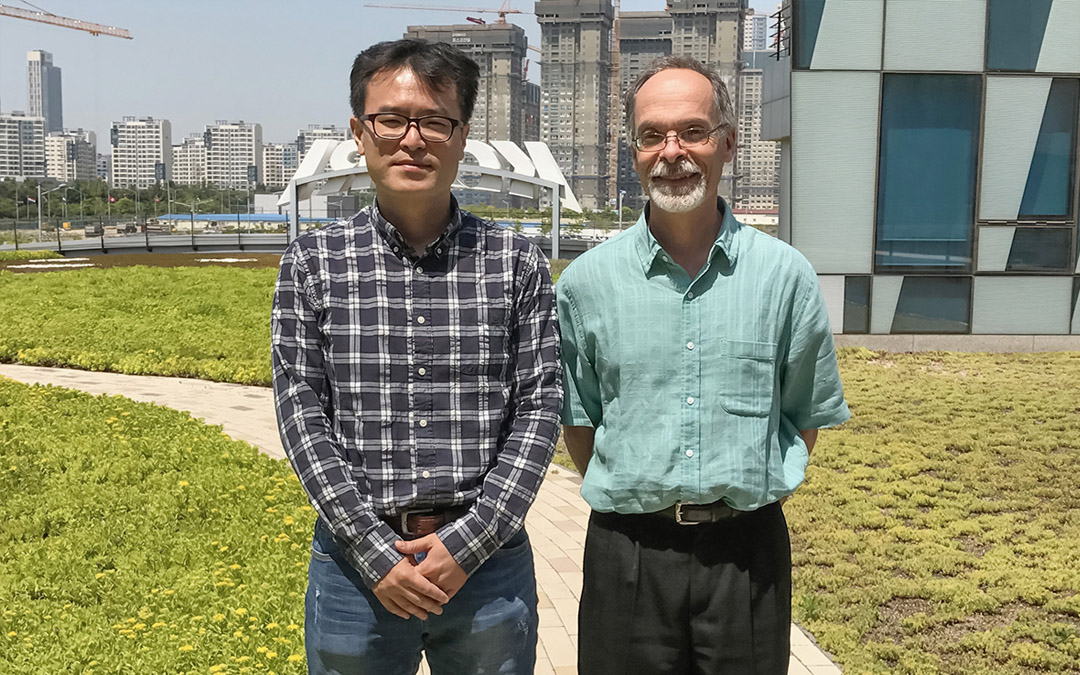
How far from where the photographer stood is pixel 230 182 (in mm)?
165750

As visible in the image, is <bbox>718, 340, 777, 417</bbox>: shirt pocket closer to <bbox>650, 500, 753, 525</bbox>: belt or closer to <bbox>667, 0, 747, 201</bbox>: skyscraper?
<bbox>650, 500, 753, 525</bbox>: belt

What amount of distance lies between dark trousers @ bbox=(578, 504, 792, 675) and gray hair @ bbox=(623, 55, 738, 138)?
89cm

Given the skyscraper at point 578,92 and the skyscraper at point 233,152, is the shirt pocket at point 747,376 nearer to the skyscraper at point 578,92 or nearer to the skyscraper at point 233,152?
the skyscraper at point 578,92

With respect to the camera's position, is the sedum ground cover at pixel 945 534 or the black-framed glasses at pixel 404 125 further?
the sedum ground cover at pixel 945 534

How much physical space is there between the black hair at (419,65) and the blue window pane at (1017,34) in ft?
36.3

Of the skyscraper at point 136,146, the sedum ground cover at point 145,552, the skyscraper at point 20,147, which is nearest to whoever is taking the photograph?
the sedum ground cover at point 145,552

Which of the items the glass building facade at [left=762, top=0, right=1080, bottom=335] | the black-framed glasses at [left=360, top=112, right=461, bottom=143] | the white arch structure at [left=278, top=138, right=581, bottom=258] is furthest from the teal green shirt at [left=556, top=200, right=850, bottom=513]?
the white arch structure at [left=278, top=138, right=581, bottom=258]

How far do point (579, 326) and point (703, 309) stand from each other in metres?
0.29

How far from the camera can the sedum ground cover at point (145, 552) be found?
11.8 ft

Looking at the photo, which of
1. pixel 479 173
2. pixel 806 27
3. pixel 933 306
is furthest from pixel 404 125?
pixel 479 173

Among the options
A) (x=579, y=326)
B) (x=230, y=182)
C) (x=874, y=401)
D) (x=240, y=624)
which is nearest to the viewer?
(x=579, y=326)

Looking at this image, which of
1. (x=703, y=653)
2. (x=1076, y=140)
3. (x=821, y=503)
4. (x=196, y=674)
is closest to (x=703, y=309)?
(x=703, y=653)

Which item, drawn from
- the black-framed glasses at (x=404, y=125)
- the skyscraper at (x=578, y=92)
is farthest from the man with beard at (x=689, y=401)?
the skyscraper at (x=578, y=92)

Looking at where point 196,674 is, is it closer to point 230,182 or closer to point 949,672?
point 949,672
